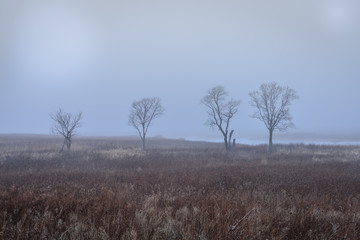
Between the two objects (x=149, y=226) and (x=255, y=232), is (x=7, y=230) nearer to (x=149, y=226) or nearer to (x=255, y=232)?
(x=149, y=226)

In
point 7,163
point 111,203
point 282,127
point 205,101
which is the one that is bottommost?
point 7,163

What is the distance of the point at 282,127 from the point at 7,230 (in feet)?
109

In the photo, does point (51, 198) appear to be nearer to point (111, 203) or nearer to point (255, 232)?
point (111, 203)

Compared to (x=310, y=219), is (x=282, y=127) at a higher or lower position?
higher

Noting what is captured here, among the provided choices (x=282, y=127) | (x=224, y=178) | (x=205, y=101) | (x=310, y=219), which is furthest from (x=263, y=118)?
(x=310, y=219)

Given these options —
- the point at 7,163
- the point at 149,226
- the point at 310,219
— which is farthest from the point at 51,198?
the point at 7,163

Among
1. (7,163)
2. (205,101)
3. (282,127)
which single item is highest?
(205,101)

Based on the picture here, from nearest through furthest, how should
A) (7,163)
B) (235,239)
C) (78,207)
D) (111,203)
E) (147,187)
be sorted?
(235,239), (78,207), (111,203), (147,187), (7,163)

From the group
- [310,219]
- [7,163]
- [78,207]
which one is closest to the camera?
[310,219]

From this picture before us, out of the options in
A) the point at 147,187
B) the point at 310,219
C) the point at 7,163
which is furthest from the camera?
the point at 7,163

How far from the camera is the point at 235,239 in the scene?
3.13 metres

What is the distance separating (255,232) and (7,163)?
2244 centimetres

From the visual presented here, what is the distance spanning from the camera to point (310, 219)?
418cm

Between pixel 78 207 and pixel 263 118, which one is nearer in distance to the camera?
pixel 78 207
